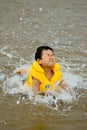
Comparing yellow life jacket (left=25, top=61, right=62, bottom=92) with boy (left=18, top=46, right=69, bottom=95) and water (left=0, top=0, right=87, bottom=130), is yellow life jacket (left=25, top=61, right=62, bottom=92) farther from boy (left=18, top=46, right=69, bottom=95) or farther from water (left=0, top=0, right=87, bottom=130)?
water (left=0, top=0, right=87, bottom=130)

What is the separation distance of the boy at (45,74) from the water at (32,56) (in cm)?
15

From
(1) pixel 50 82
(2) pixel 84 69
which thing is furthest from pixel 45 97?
(2) pixel 84 69

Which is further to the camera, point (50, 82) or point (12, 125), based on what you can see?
point (50, 82)

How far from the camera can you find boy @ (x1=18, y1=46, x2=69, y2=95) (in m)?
5.06

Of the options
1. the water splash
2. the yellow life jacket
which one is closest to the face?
the yellow life jacket

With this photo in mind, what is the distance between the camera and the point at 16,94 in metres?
5.20

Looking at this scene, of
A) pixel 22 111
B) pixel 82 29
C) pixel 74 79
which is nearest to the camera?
pixel 22 111

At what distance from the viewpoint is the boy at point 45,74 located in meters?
5.06

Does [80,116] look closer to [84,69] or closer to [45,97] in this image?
[45,97]

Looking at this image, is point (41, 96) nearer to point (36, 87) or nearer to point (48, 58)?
point (36, 87)

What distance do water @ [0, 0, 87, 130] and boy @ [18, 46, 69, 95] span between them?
0.48 ft

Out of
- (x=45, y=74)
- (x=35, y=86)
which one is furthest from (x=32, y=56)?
(x=35, y=86)

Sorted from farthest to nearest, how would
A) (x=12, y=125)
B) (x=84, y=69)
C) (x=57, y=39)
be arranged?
(x=57, y=39) < (x=84, y=69) < (x=12, y=125)

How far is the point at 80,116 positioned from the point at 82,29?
4.50 meters
